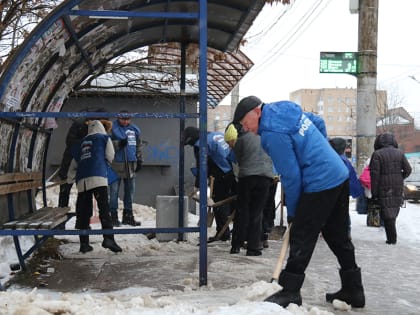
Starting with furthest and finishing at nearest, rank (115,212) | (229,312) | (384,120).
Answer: (384,120)
(115,212)
(229,312)

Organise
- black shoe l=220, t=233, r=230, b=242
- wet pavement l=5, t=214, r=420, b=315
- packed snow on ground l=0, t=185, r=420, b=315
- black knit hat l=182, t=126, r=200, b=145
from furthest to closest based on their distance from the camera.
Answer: black shoe l=220, t=233, r=230, b=242, black knit hat l=182, t=126, r=200, b=145, wet pavement l=5, t=214, r=420, b=315, packed snow on ground l=0, t=185, r=420, b=315

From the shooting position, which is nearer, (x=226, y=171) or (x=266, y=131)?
(x=266, y=131)

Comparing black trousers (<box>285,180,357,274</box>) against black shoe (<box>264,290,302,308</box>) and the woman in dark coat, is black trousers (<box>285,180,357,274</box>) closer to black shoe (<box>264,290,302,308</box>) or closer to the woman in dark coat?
black shoe (<box>264,290,302,308</box>)

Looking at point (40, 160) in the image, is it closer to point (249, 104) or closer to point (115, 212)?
point (115, 212)

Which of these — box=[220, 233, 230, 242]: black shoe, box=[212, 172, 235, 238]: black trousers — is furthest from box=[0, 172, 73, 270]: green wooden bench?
box=[220, 233, 230, 242]: black shoe

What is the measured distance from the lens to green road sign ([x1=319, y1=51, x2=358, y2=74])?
1017cm

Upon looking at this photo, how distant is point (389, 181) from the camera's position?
8.52 m

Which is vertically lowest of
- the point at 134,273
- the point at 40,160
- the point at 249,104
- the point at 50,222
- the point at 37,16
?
the point at 134,273

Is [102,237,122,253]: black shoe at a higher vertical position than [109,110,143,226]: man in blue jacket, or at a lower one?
lower

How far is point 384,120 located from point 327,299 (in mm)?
51104

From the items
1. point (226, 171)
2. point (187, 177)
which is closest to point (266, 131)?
point (226, 171)

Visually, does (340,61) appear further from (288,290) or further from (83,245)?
(288,290)

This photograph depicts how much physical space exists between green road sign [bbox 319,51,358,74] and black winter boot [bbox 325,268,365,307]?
6385 mm

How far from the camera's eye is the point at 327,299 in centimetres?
470
